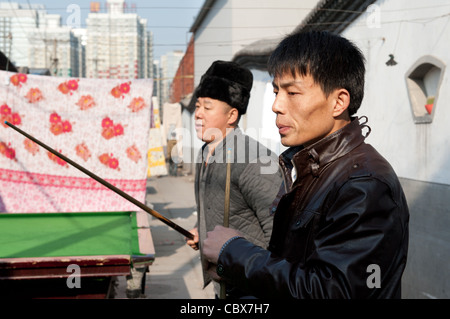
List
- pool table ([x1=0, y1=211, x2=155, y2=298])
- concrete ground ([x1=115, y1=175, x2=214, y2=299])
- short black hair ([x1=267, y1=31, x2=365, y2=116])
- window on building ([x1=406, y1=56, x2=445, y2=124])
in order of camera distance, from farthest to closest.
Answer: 1. concrete ground ([x1=115, y1=175, x2=214, y2=299])
2. window on building ([x1=406, y1=56, x2=445, y2=124])
3. pool table ([x1=0, y1=211, x2=155, y2=298])
4. short black hair ([x1=267, y1=31, x2=365, y2=116])

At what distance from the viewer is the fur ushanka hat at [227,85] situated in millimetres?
2998

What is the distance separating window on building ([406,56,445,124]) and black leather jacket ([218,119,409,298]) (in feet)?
11.6

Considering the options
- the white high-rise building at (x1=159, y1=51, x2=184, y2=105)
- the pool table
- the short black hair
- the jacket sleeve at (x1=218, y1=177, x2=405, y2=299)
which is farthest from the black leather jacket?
the white high-rise building at (x1=159, y1=51, x2=184, y2=105)

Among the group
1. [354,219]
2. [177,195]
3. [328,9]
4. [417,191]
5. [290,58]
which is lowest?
[177,195]

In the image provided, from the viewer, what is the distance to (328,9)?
7152mm

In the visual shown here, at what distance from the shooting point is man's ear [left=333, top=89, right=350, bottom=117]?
1445 millimetres

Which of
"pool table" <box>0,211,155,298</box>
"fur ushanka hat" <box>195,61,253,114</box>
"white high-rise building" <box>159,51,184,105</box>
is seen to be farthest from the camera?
"white high-rise building" <box>159,51,184,105</box>

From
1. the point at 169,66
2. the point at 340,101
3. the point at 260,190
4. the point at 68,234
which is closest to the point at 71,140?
the point at 68,234

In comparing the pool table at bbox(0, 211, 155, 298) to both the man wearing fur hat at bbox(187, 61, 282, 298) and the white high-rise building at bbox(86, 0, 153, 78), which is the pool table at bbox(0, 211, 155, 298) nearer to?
the man wearing fur hat at bbox(187, 61, 282, 298)

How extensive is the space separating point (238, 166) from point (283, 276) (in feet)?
4.75

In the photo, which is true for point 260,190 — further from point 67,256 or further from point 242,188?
point 67,256

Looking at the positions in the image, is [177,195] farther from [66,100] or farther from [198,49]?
[198,49]

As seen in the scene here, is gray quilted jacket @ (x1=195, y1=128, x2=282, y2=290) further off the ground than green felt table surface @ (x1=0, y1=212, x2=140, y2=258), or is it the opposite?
gray quilted jacket @ (x1=195, y1=128, x2=282, y2=290)
